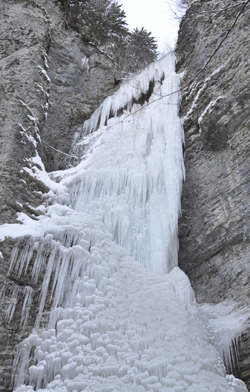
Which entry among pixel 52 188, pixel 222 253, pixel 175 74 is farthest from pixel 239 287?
pixel 175 74

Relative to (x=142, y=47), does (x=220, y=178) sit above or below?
below

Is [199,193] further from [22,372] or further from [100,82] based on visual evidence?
[100,82]

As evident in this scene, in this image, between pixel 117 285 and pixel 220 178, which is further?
pixel 220 178

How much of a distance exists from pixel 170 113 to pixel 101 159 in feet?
5.73

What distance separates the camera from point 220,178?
5777 millimetres

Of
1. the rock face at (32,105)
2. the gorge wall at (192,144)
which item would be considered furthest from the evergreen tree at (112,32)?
the gorge wall at (192,144)

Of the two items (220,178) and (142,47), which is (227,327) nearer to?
(220,178)

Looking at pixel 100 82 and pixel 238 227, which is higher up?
pixel 100 82

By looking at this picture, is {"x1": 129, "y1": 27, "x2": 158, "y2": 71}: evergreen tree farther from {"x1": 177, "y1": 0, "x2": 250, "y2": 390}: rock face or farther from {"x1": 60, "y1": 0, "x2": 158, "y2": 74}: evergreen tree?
{"x1": 177, "y1": 0, "x2": 250, "y2": 390}: rock face

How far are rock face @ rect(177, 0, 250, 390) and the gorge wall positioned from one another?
16 mm

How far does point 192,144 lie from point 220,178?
1.15 m

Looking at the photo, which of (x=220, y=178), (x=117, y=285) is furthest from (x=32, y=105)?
(x=117, y=285)

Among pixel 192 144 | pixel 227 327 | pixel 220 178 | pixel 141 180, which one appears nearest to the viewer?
pixel 227 327

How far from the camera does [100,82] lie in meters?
9.13
